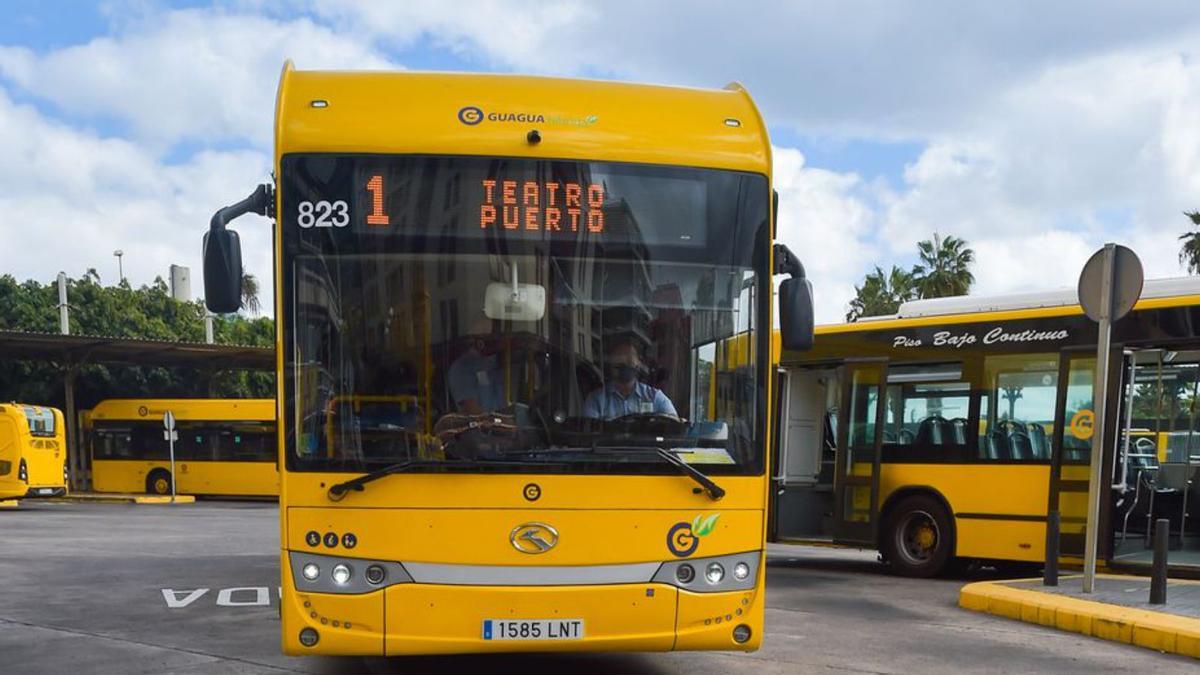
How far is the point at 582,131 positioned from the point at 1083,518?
757cm

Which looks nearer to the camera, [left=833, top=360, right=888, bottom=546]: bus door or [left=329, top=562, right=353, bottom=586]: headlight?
[left=329, top=562, right=353, bottom=586]: headlight

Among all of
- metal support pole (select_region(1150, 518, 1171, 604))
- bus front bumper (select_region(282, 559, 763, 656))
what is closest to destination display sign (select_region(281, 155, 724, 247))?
bus front bumper (select_region(282, 559, 763, 656))

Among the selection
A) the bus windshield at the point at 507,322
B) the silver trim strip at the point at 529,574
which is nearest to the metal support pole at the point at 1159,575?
the bus windshield at the point at 507,322

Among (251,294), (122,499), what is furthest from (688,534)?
(251,294)

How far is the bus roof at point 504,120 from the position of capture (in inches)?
256

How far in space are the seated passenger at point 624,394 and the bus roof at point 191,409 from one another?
28.9m

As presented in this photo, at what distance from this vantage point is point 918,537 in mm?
13289

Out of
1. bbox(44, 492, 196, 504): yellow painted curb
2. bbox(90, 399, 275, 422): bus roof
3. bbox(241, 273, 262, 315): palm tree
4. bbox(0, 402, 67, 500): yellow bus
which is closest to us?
bbox(0, 402, 67, 500): yellow bus

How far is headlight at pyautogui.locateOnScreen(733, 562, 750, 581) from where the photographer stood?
653 cm

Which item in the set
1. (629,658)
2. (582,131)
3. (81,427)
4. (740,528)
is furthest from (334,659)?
(81,427)

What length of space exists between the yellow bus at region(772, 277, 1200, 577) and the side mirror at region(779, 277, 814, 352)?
238 inches

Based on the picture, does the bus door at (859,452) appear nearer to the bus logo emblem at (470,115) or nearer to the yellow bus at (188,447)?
the bus logo emblem at (470,115)

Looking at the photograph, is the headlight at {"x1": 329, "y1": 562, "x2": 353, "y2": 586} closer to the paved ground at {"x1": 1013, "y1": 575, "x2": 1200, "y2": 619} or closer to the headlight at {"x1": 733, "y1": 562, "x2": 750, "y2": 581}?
the headlight at {"x1": 733, "y1": 562, "x2": 750, "y2": 581}

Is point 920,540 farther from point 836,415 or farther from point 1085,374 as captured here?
point 1085,374
